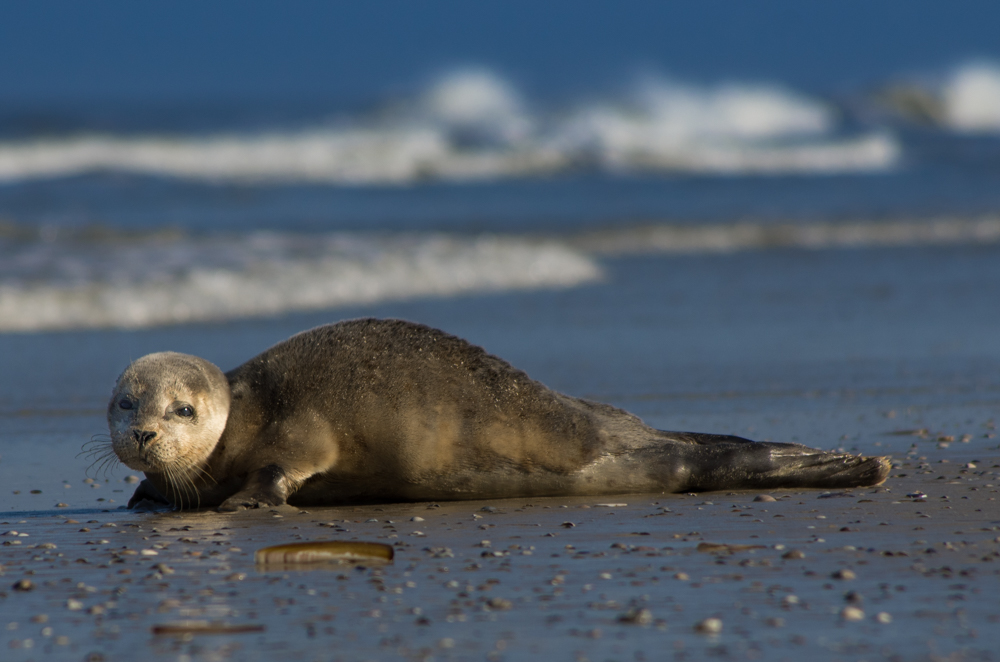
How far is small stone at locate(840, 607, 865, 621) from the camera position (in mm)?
2887

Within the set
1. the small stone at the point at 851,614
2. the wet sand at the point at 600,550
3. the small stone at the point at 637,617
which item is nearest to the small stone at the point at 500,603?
the wet sand at the point at 600,550

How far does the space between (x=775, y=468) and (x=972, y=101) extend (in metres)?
40.2

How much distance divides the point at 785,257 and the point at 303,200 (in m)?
9.43

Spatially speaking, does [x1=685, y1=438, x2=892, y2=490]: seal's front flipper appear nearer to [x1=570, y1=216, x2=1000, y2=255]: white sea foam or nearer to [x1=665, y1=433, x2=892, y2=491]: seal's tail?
→ [x1=665, y1=433, x2=892, y2=491]: seal's tail

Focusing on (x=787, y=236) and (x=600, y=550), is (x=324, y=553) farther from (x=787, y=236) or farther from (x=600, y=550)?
(x=787, y=236)

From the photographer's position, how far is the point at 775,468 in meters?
4.72

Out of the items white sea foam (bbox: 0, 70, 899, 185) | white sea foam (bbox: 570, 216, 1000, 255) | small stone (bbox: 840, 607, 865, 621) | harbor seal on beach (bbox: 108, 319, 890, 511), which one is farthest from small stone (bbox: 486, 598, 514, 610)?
white sea foam (bbox: 0, 70, 899, 185)

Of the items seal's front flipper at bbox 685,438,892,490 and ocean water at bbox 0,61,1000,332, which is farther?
ocean water at bbox 0,61,1000,332

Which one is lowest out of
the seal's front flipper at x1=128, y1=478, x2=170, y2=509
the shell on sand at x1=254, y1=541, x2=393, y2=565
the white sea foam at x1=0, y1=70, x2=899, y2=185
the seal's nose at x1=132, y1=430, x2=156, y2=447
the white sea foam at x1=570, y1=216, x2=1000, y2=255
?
the shell on sand at x1=254, y1=541, x2=393, y2=565

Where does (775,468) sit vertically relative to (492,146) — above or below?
below

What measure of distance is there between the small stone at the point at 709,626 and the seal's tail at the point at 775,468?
1871 mm

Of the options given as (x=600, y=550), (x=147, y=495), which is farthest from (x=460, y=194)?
(x=600, y=550)

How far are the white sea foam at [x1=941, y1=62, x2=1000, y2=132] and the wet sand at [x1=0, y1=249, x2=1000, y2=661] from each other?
33891 mm

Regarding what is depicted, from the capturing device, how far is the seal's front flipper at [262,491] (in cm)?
449
